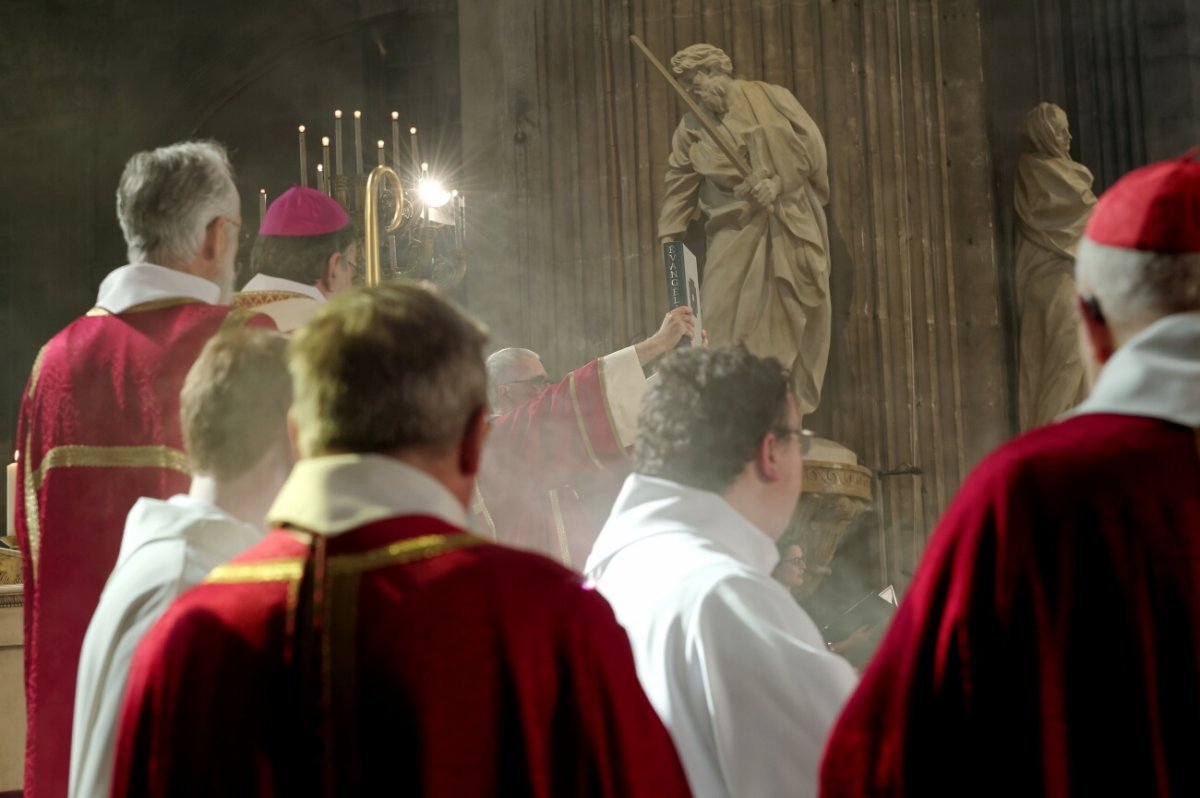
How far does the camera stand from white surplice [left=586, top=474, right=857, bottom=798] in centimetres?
251

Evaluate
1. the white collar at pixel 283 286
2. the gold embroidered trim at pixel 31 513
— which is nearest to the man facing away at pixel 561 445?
the white collar at pixel 283 286

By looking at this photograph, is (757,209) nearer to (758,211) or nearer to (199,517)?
(758,211)

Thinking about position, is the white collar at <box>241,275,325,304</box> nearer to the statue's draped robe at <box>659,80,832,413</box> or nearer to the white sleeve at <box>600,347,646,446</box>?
the white sleeve at <box>600,347,646,446</box>

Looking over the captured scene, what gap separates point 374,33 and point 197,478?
489 inches

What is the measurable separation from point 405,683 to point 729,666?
33.0 inches

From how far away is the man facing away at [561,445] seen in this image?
494cm

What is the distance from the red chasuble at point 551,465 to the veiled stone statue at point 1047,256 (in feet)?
12.8

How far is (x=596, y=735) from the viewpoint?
6.06 ft

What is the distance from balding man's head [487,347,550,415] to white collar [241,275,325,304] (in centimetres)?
213

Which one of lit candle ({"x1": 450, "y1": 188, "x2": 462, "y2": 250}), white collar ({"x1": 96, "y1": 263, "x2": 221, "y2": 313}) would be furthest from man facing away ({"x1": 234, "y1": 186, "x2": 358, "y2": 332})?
lit candle ({"x1": 450, "y1": 188, "x2": 462, "y2": 250})

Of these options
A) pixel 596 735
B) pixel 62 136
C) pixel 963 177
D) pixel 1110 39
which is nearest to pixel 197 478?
pixel 596 735

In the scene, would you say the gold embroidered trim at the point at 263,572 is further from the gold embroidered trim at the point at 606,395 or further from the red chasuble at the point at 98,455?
the gold embroidered trim at the point at 606,395

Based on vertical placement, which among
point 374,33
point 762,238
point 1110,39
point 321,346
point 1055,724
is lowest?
point 1055,724

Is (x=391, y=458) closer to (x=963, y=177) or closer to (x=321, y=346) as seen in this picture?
(x=321, y=346)
